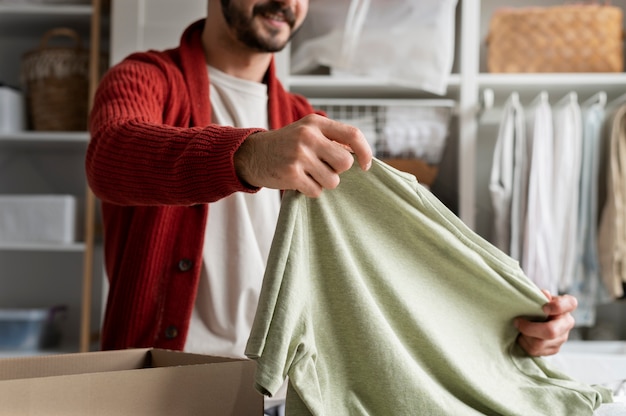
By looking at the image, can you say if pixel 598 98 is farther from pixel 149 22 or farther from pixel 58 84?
pixel 58 84

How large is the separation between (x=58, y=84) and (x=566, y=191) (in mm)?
1665

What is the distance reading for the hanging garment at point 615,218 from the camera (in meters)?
2.08

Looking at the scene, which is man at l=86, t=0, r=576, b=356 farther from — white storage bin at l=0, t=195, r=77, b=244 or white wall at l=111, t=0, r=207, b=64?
white storage bin at l=0, t=195, r=77, b=244

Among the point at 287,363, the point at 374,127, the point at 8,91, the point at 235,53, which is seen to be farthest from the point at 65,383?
the point at 8,91

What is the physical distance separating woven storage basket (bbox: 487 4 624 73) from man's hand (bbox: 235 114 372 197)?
1659 mm

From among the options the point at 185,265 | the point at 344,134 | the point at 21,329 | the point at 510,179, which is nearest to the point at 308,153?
the point at 344,134

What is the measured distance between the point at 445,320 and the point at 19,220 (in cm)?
176

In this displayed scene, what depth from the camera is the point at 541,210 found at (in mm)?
2107

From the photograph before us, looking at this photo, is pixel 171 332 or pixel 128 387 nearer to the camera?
pixel 128 387

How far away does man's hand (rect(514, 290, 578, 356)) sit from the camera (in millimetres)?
988

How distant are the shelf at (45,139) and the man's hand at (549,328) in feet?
5.60

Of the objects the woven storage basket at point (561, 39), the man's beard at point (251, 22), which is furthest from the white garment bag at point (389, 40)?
the man's beard at point (251, 22)

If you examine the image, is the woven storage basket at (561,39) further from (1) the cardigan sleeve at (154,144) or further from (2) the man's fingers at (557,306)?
(2) the man's fingers at (557,306)

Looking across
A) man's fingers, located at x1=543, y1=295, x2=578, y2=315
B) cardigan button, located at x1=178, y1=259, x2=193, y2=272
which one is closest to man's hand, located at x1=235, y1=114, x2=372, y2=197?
man's fingers, located at x1=543, y1=295, x2=578, y2=315
